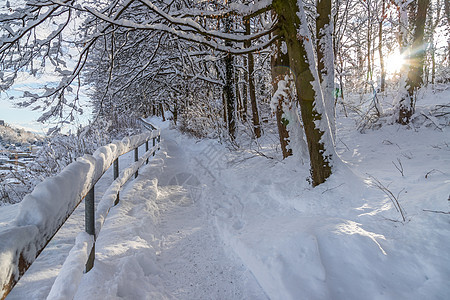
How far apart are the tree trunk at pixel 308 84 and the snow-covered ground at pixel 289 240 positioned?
39 cm

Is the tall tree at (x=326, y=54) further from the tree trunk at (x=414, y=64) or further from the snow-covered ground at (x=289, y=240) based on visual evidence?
the tree trunk at (x=414, y=64)

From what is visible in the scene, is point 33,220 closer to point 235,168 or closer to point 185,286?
point 185,286

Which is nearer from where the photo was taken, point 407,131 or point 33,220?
point 33,220

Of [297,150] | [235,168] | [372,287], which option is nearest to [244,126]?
[235,168]

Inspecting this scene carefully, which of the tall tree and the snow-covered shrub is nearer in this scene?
the tall tree

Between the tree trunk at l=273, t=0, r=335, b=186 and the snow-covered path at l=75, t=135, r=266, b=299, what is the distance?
215 centimetres

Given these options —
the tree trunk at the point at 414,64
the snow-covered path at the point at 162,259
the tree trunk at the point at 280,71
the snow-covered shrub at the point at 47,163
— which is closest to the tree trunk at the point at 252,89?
the tree trunk at the point at 280,71

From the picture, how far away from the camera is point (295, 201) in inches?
152

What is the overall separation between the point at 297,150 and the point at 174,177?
342cm

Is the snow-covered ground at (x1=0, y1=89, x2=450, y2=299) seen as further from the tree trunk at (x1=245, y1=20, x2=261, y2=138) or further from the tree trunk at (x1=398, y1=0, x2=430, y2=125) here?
the tree trunk at (x1=245, y1=20, x2=261, y2=138)

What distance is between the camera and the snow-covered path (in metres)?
2.13

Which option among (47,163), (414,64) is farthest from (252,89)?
(47,163)

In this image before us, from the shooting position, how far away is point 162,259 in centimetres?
276

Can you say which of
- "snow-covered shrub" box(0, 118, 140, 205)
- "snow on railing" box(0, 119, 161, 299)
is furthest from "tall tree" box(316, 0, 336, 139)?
"snow-covered shrub" box(0, 118, 140, 205)
